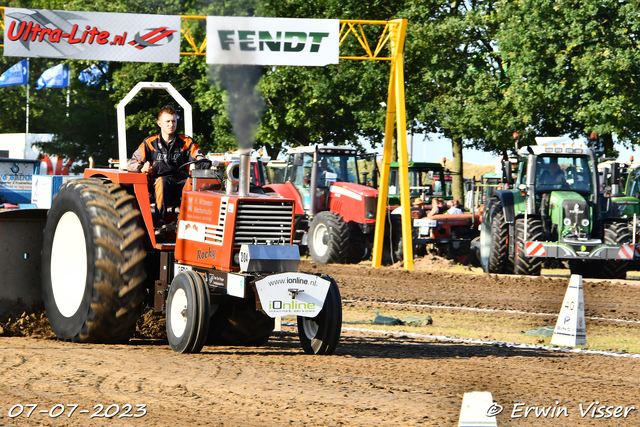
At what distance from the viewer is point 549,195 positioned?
16312 mm

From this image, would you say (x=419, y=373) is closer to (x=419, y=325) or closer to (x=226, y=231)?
(x=226, y=231)

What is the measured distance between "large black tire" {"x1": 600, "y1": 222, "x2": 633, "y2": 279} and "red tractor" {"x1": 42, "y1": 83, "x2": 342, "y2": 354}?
9.74 metres

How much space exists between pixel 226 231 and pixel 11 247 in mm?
2666

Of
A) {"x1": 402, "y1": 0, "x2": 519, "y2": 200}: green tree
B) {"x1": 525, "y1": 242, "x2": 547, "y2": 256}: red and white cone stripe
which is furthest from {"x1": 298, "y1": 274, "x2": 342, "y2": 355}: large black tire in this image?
{"x1": 402, "y1": 0, "x2": 519, "y2": 200}: green tree

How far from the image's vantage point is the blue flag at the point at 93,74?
37.7 m

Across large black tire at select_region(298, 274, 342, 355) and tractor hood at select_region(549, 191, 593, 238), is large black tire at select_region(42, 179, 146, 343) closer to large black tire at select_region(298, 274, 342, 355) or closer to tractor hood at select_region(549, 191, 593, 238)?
large black tire at select_region(298, 274, 342, 355)

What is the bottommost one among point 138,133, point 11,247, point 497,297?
point 497,297

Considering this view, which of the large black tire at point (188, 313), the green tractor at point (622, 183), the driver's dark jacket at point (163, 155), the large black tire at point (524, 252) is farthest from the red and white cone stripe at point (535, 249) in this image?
the large black tire at point (188, 313)

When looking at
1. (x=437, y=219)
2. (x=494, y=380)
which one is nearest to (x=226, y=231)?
(x=494, y=380)

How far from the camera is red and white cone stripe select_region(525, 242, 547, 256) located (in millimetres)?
15664

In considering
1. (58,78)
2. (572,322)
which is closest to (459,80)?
(572,322)

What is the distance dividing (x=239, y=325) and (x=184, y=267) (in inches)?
37.3

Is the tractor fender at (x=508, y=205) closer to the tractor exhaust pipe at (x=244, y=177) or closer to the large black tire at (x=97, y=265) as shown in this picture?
the large black tire at (x=97, y=265)

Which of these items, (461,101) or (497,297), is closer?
(497,297)
